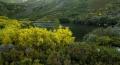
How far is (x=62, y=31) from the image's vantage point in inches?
2060

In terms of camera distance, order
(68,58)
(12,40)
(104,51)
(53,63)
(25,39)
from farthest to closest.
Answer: (12,40) → (25,39) → (104,51) → (68,58) → (53,63)

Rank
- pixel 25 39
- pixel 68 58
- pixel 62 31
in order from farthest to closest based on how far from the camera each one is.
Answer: pixel 62 31, pixel 25 39, pixel 68 58

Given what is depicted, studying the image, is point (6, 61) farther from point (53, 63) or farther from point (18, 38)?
point (18, 38)

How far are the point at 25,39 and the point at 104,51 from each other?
15.5m

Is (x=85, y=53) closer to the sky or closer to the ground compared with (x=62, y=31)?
closer to the sky

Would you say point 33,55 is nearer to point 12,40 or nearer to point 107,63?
point 107,63

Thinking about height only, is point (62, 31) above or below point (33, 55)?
below

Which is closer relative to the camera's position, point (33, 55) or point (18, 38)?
point (33, 55)

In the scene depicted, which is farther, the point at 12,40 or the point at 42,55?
the point at 12,40

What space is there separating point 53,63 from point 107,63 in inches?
188

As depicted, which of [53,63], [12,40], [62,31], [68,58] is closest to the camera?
[53,63]

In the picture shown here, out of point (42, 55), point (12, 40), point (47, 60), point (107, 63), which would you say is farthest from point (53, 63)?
point (12, 40)

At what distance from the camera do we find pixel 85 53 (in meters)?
27.3

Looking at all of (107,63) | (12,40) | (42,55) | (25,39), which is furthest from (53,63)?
(12,40)
